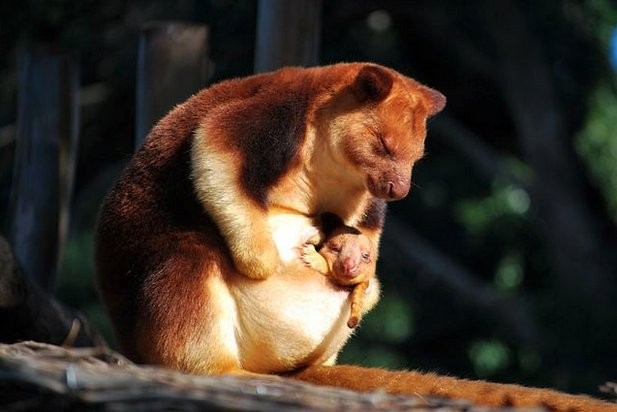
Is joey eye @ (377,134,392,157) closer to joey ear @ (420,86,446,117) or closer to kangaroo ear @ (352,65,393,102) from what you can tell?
kangaroo ear @ (352,65,393,102)

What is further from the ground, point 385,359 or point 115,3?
point 115,3

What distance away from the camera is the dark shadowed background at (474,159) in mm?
9820

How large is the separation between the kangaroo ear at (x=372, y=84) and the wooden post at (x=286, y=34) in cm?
147

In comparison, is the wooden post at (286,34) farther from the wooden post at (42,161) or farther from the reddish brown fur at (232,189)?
the reddish brown fur at (232,189)

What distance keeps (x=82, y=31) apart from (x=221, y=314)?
6.06 meters

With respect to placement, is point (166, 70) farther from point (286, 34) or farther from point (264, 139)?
point (264, 139)

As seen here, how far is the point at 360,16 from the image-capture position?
368 inches

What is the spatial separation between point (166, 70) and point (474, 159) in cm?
574

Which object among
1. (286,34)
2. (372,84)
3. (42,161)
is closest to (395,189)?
(372,84)

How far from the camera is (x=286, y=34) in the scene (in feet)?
18.1

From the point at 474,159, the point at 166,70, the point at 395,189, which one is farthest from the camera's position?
the point at 474,159

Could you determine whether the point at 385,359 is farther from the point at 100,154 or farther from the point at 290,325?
the point at 290,325

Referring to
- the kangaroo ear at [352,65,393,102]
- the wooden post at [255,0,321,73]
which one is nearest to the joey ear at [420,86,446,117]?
the kangaroo ear at [352,65,393,102]

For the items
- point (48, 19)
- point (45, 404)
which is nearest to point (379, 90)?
point (45, 404)
